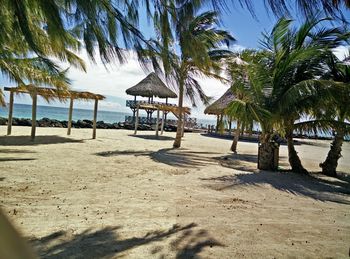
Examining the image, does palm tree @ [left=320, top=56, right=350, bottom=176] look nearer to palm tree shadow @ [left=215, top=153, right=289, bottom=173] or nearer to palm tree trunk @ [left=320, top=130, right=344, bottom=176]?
palm tree trunk @ [left=320, top=130, right=344, bottom=176]

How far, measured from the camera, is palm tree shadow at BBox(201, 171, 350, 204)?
6.75 metres

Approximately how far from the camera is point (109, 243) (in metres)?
3.39

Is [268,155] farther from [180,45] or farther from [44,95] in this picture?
[44,95]

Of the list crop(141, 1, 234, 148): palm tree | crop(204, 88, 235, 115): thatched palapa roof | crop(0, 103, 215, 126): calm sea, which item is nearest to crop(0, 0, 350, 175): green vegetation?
crop(141, 1, 234, 148): palm tree

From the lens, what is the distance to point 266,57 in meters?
10.2

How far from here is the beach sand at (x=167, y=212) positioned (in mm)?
3426

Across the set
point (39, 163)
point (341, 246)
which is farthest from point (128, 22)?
point (39, 163)

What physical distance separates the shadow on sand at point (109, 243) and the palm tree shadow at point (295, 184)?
2946 mm

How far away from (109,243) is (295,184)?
5.64 meters

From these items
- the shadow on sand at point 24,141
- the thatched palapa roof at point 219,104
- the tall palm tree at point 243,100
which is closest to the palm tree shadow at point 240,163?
the tall palm tree at point 243,100

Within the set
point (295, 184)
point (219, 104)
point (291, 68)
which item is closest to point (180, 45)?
point (295, 184)

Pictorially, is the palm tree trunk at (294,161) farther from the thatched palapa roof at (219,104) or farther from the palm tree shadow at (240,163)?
the thatched palapa roof at (219,104)

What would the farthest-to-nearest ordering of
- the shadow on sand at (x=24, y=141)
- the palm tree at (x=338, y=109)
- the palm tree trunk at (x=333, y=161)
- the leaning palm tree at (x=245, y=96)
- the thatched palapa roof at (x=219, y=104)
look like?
the thatched palapa roof at (x=219, y=104)
the shadow on sand at (x=24, y=141)
the palm tree trunk at (x=333, y=161)
the leaning palm tree at (x=245, y=96)
the palm tree at (x=338, y=109)

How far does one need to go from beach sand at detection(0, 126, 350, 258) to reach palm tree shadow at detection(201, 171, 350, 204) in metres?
0.03
